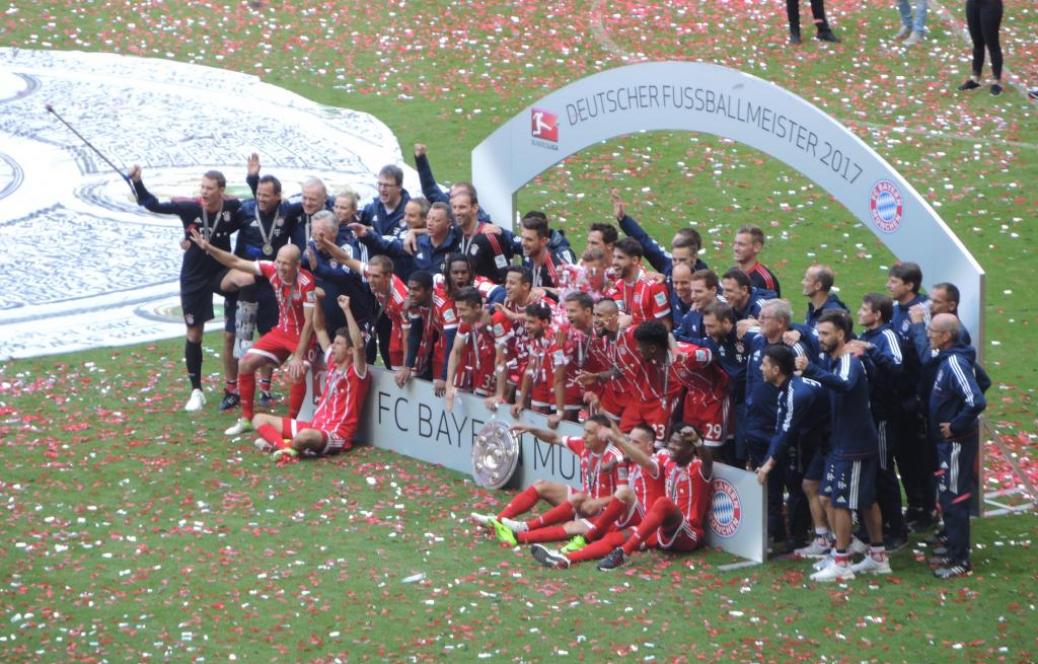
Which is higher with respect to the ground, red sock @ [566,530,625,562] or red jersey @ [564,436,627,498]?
red jersey @ [564,436,627,498]

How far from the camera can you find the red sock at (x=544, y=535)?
36.3ft

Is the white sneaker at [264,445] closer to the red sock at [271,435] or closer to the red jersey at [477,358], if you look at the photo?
the red sock at [271,435]

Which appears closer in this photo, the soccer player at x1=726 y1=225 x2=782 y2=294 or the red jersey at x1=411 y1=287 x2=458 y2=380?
the soccer player at x1=726 y1=225 x2=782 y2=294

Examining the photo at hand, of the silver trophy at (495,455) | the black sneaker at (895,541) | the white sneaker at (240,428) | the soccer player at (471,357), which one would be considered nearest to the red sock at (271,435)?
the white sneaker at (240,428)

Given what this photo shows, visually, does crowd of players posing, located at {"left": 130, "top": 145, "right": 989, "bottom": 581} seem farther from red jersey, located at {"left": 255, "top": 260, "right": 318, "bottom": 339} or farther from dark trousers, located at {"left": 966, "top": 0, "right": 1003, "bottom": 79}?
dark trousers, located at {"left": 966, "top": 0, "right": 1003, "bottom": 79}

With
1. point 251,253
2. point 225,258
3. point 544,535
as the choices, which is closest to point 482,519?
point 544,535

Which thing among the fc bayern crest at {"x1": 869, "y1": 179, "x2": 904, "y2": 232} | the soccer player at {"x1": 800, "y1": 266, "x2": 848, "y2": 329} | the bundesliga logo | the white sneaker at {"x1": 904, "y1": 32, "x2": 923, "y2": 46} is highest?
the white sneaker at {"x1": 904, "y1": 32, "x2": 923, "y2": 46}

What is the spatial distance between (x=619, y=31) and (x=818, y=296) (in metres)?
14.2

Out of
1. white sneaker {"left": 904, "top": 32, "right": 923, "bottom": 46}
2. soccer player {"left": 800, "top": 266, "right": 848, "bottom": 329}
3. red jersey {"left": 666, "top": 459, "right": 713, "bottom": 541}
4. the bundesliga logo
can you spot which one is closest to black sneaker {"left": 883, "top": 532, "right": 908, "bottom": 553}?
red jersey {"left": 666, "top": 459, "right": 713, "bottom": 541}

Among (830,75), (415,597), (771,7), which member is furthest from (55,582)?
(771,7)

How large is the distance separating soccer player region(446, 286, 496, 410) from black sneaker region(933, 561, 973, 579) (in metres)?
3.97

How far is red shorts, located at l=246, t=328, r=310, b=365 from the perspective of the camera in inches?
543

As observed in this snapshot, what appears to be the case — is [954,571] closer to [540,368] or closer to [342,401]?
[540,368]

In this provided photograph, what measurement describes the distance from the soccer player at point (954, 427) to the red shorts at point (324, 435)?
16.6 ft
